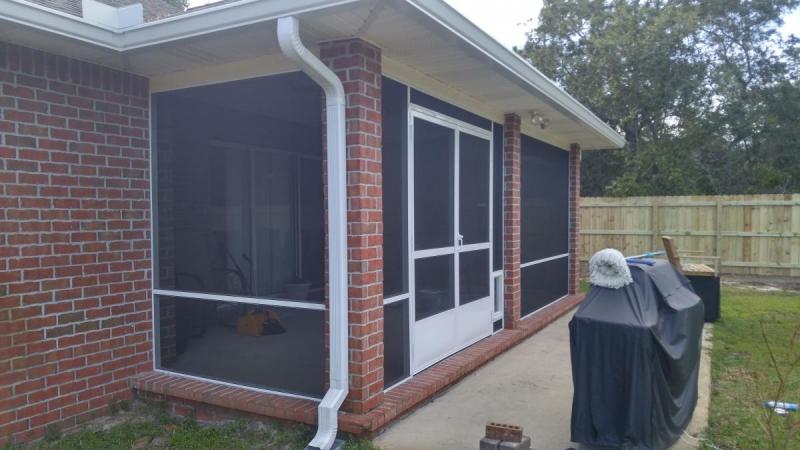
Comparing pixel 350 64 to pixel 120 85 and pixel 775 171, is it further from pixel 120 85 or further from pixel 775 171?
pixel 775 171

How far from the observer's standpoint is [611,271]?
351 centimetres

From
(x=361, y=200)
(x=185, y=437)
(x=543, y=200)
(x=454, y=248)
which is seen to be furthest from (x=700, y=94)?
(x=185, y=437)

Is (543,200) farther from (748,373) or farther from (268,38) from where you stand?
(268,38)

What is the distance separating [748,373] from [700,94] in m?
13.2

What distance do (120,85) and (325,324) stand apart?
2370 mm

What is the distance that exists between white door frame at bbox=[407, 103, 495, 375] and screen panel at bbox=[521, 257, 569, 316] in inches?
47.5

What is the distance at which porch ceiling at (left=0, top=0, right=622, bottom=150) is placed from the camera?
10.2 ft

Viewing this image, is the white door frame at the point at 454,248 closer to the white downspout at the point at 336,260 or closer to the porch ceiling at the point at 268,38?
the porch ceiling at the point at 268,38

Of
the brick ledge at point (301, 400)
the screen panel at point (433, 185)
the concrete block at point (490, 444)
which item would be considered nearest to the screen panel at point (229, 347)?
the brick ledge at point (301, 400)

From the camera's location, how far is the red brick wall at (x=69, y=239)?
3600 mm

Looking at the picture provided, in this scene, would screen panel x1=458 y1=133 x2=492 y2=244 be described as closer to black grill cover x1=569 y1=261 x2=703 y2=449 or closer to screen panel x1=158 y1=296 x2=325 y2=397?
screen panel x1=158 y1=296 x2=325 y2=397

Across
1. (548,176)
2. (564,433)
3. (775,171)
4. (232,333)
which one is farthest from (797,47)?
(232,333)

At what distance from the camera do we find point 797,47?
50.6ft

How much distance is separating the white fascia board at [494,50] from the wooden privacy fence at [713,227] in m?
6.56
